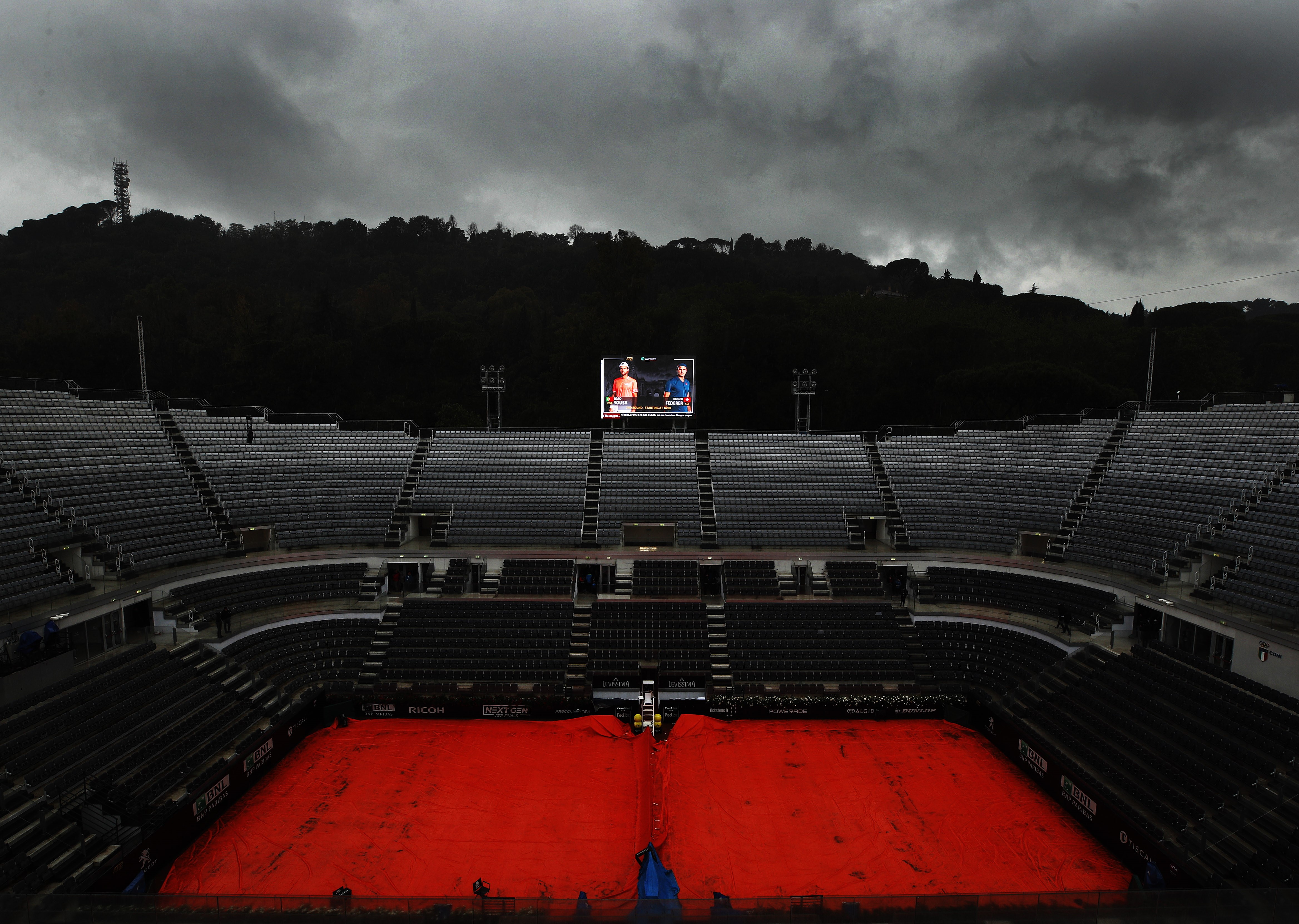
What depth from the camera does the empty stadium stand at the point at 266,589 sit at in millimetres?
21531

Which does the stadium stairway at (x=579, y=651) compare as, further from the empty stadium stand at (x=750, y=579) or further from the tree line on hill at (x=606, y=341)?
the tree line on hill at (x=606, y=341)

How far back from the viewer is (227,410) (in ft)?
99.7

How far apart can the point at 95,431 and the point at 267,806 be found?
18403 mm

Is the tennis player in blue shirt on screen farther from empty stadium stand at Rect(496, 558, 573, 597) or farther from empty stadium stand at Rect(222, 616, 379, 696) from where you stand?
empty stadium stand at Rect(222, 616, 379, 696)

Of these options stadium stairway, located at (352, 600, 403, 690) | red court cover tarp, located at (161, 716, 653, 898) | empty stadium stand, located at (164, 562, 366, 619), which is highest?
empty stadium stand, located at (164, 562, 366, 619)

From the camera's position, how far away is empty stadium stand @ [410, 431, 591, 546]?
93.9ft

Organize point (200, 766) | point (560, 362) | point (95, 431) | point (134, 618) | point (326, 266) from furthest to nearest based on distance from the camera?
1. point (326, 266)
2. point (560, 362)
3. point (95, 431)
4. point (134, 618)
5. point (200, 766)

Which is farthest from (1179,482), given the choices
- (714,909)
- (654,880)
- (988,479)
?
(714,909)

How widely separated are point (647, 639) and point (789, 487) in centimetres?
1176

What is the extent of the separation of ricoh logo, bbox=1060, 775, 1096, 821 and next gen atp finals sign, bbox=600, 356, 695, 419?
21.0m

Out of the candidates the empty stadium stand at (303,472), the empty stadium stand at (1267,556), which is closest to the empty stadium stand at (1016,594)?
the empty stadium stand at (1267,556)

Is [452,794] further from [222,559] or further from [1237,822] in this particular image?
[1237,822]

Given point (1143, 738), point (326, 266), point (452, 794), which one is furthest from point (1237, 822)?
point (326, 266)

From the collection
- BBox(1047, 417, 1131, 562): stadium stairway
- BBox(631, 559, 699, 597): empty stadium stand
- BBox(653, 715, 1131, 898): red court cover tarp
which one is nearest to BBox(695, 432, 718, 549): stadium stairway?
BBox(631, 559, 699, 597): empty stadium stand
